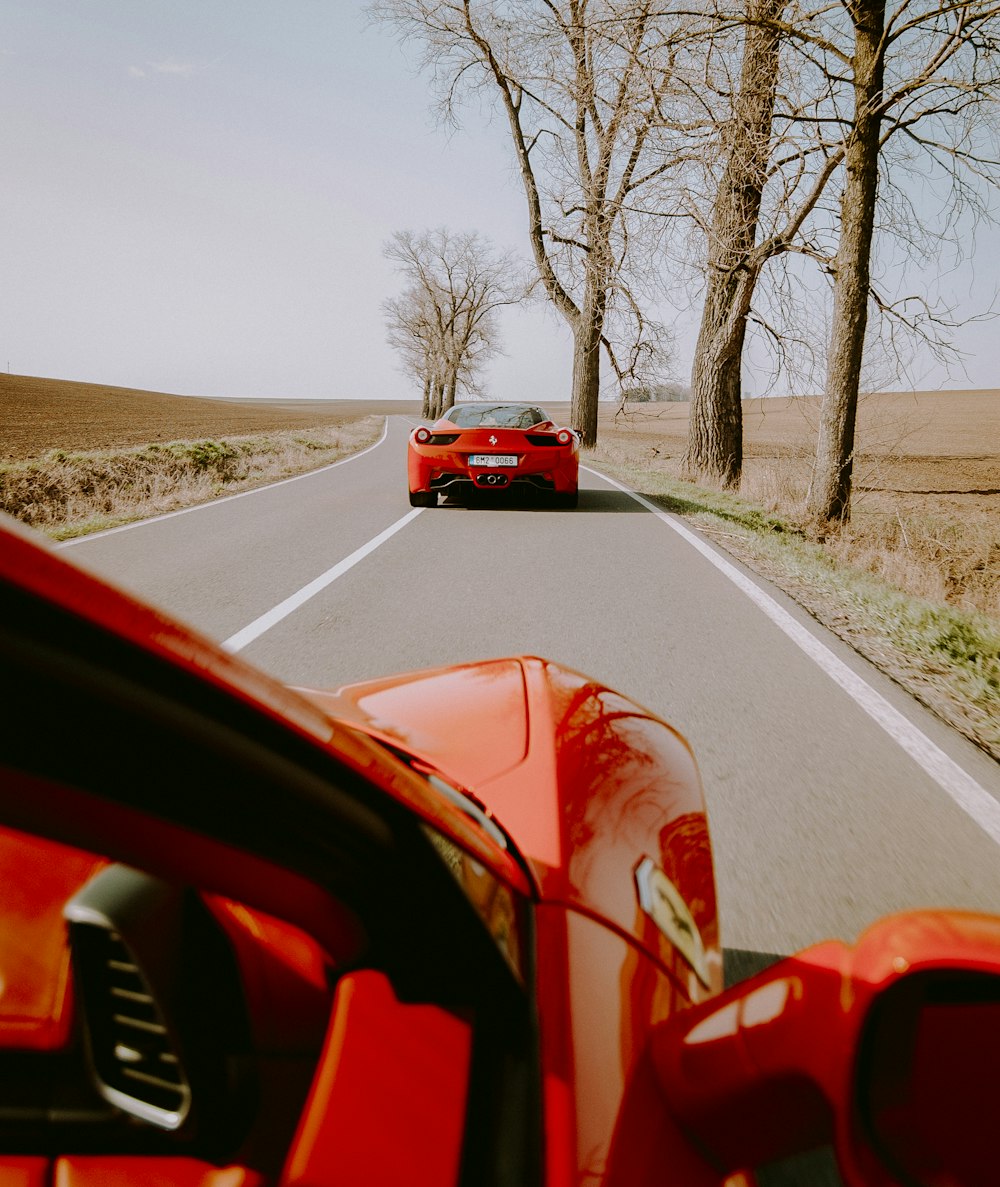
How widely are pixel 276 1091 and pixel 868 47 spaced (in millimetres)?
11833

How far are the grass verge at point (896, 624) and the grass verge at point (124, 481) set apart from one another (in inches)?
294

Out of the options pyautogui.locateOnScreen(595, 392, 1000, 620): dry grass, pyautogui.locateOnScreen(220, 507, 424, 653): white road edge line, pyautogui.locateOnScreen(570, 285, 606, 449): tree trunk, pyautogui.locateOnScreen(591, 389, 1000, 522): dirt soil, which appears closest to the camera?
pyautogui.locateOnScreen(220, 507, 424, 653): white road edge line

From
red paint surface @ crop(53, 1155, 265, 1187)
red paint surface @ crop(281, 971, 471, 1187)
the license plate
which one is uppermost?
the license plate

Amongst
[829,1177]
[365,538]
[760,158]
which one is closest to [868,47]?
[760,158]

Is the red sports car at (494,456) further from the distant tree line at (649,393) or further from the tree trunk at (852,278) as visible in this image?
the distant tree line at (649,393)

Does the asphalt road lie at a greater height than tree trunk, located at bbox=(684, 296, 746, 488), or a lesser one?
lesser

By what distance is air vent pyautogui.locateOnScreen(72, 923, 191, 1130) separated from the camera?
80cm

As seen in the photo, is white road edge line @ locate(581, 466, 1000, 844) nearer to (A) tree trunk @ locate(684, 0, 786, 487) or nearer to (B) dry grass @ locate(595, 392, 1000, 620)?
(B) dry grass @ locate(595, 392, 1000, 620)

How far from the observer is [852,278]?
9.76 m

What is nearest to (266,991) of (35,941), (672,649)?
(35,941)

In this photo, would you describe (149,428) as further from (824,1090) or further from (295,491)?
(824,1090)

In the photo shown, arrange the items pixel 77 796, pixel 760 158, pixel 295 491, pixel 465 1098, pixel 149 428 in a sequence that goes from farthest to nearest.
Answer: pixel 149 428
pixel 295 491
pixel 760 158
pixel 465 1098
pixel 77 796

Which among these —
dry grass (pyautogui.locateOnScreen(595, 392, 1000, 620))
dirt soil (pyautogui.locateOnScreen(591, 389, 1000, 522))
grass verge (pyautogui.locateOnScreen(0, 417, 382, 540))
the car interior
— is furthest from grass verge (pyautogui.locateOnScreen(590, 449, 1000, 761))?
grass verge (pyautogui.locateOnScreen(0, 417, 382, 540))

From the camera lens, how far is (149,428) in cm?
3950
